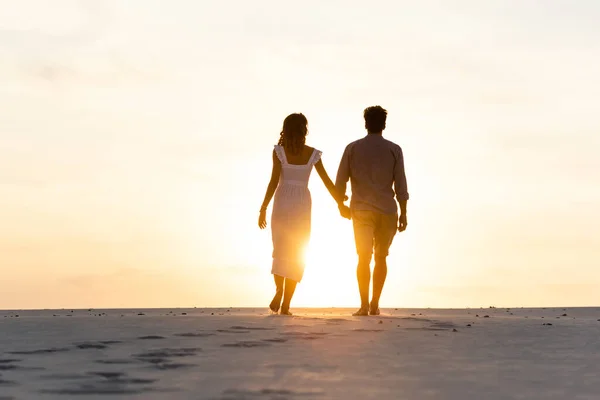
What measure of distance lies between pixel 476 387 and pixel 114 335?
414 centimetres

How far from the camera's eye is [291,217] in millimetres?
12906

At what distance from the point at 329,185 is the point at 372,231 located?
101 centimetres

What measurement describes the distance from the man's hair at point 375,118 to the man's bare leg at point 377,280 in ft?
5.99

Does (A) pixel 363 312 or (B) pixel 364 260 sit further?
(B) pixel 364 260

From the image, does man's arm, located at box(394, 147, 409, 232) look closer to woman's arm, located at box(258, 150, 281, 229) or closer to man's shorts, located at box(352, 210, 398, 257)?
man's shorts, located at box(352, 210, 398, 257)

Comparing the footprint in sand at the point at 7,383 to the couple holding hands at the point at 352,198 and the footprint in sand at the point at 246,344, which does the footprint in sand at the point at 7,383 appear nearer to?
the footprint in sand at the point at 246,344

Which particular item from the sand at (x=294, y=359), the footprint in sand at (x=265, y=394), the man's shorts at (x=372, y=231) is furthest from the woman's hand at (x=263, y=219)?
the footprint in sand at (x=265, y=394)

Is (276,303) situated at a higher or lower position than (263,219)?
lower

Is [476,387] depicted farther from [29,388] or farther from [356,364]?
[29,388]

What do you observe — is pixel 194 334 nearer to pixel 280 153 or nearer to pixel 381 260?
pixel 381 260

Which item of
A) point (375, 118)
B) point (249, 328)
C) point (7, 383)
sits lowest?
point (7, 383)

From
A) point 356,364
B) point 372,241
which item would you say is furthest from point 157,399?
point 372,241

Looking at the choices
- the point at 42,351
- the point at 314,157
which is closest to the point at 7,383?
the point at 42,351

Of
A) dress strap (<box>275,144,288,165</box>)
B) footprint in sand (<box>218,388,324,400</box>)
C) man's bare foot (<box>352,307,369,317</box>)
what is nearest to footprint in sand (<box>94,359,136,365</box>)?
footprint in sand (<box>218,388,324,400</box>)
